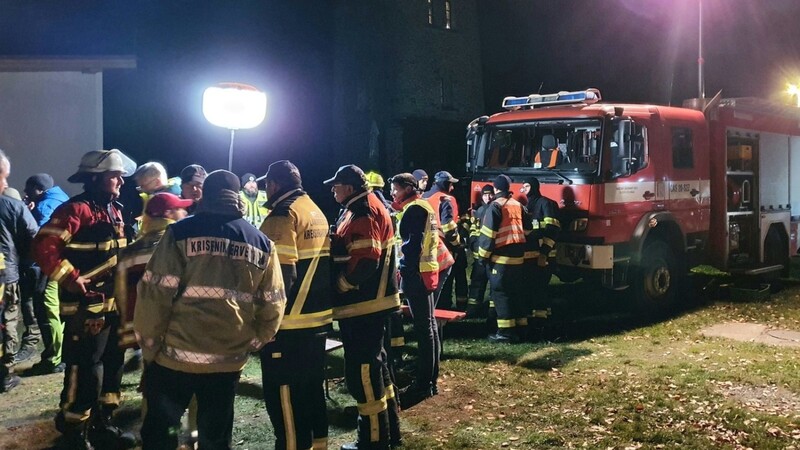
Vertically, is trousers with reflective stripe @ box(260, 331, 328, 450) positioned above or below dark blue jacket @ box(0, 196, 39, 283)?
below

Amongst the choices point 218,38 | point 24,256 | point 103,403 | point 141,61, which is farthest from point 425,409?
point 218,38

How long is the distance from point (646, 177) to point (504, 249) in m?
2.54

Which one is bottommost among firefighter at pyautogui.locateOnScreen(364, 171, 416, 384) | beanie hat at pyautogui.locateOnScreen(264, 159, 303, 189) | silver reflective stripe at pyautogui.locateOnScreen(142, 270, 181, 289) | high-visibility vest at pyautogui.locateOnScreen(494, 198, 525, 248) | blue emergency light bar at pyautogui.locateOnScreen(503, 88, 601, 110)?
firefighter at pyautogui.locateOnScreen(364, 171, 416, 384)

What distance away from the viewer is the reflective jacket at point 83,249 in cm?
436

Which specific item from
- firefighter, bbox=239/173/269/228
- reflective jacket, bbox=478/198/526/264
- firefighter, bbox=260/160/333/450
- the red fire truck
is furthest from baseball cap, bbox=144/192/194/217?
the red fire truck

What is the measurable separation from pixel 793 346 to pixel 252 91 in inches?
273

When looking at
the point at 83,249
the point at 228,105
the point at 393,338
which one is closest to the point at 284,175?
the point at 83,249

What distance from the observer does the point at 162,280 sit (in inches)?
126

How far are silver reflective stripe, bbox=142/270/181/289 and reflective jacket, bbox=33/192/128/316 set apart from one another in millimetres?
1500

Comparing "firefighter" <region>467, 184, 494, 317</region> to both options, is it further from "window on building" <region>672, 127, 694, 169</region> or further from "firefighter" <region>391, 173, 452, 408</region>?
"firefighter" <region>391, 173, 452, 408</region>

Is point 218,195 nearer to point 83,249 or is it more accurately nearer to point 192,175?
point 83,249

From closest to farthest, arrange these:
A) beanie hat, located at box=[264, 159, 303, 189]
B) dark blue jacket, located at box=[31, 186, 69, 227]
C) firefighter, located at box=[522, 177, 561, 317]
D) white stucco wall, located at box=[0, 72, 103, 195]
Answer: beanie hat, located at box=[264, 159, 303, 189], dark blue jacket, located at box=[31, 186, 69, 227], firefighter, located at box=[522, 177, 561, 317], white stucco wall, located at box=[0, 72, 103, 195]

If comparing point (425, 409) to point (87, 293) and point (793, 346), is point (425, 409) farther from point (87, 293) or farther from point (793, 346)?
point (793, 346)

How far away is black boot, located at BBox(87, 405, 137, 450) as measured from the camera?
187 inches
